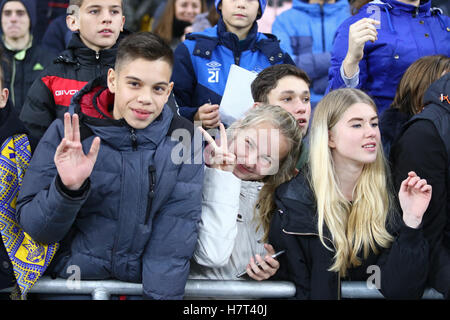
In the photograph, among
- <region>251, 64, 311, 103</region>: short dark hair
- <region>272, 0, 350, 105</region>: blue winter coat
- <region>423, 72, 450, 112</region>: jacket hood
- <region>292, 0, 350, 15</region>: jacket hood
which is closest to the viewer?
<region>423, 72, 450, 112</region>: jacket hood

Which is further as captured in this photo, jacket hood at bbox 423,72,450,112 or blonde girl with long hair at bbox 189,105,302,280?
jacket hood at bbox 423,72,450,112

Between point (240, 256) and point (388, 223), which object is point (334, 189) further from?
point (240, 256)

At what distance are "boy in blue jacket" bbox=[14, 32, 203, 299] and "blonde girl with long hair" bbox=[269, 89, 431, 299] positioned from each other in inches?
19.8

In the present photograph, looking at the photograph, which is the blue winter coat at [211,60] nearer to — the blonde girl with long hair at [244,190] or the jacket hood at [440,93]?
the blonde girl with long hair at [244,190]

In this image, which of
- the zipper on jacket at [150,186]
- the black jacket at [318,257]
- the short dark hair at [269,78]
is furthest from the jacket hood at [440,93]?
the zipper on jacket at [150,186]

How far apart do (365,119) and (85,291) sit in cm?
167

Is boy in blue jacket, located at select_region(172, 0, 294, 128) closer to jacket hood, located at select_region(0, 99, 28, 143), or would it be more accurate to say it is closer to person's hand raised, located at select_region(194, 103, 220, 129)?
person's hand raised, located at select_region(194, 103, 220, 129)

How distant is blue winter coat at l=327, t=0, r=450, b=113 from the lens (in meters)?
4.60

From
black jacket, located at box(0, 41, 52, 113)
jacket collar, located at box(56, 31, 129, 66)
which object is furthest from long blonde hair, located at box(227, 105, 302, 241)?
black jacket, located at box(0, 41, 52, 113)

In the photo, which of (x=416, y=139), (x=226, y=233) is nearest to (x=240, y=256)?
(x=226, y=233)

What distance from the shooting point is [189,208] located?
11.3 feet

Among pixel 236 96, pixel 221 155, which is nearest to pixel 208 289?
pixel 221 155

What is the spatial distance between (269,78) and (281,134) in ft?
2.13

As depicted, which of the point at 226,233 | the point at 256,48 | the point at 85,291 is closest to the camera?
the point at 85,291
